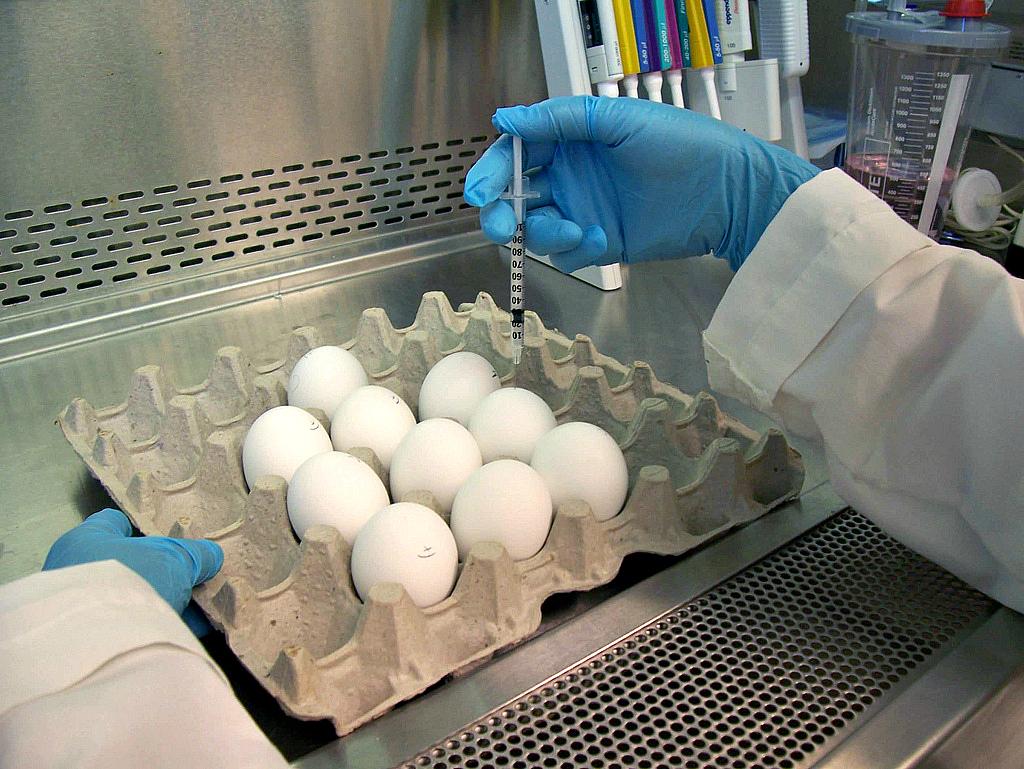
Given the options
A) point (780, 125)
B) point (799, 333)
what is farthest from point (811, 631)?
point (780, 125)

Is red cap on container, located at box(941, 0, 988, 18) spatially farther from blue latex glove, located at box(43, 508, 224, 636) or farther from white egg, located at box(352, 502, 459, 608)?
blue latex glove, located at box(43, 508, 224, 636)

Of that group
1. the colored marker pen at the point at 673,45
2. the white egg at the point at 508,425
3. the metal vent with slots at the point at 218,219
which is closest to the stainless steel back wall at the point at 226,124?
the metal vent with slots at the point at 218,219

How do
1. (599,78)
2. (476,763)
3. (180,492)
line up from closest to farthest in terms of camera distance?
(476,763)
(180,492)
(599,78)

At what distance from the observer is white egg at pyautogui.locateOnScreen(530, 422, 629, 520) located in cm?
101

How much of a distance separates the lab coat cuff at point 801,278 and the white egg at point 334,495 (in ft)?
1.42

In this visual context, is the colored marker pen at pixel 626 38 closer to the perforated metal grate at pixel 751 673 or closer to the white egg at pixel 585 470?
the white egg at pixel 585 470

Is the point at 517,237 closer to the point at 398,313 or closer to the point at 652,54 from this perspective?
the point at 398,313

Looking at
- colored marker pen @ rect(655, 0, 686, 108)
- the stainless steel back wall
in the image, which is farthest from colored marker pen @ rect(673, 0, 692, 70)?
the stainless steel back wall

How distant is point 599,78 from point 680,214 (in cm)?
47

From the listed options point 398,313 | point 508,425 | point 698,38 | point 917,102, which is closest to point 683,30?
point 698,38

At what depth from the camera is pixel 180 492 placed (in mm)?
1069

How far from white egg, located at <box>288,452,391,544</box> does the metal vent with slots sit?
0.74 meters

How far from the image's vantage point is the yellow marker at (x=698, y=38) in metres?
1.62

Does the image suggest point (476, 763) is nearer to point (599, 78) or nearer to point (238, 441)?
point (238, 441)
